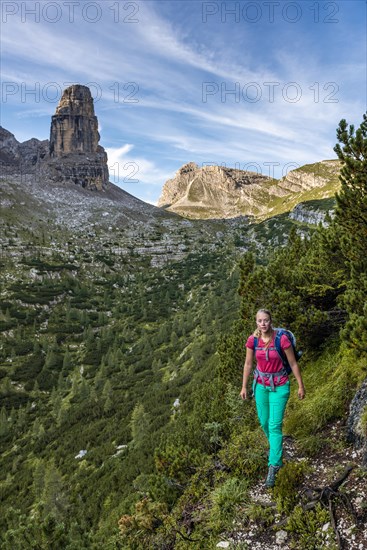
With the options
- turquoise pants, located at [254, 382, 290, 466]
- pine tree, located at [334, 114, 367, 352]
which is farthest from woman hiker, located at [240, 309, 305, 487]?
pine tree, located at [334, 114, 367, 352]

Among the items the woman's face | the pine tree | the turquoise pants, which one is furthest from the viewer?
the pine tree

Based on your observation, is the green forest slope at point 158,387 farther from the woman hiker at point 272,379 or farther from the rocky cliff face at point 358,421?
the rocky cliff face at point 358,421

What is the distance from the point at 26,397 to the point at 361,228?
179ft

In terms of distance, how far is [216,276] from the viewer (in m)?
104

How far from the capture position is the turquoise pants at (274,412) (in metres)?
5.46

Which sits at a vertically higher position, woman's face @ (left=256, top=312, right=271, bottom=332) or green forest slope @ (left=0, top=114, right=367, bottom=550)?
woman's face @ (left=256, top=312, right=271, bottom=332)

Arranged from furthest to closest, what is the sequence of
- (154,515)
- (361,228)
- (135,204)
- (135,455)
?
1. (135,204)
2. (135,455)
3. (361,228)
4. (154,515)

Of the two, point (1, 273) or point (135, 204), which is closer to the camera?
point (1, 273)

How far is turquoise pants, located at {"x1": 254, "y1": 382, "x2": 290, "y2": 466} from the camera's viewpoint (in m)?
5.46

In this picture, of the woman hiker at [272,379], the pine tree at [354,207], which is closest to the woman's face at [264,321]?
the woman hiker at [272,379]

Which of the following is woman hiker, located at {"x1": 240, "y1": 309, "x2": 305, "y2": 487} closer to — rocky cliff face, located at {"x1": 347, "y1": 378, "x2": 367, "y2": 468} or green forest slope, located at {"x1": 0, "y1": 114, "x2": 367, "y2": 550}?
green forest slope, located at {"x1": 0, "y1": 114, "x2": 367, "y2": 550}

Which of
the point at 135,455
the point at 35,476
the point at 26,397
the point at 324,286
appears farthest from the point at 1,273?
the point at 324,286

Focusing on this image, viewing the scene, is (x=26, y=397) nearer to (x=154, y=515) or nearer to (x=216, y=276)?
(x=154, y=515)

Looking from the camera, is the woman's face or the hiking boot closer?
the woman's face
